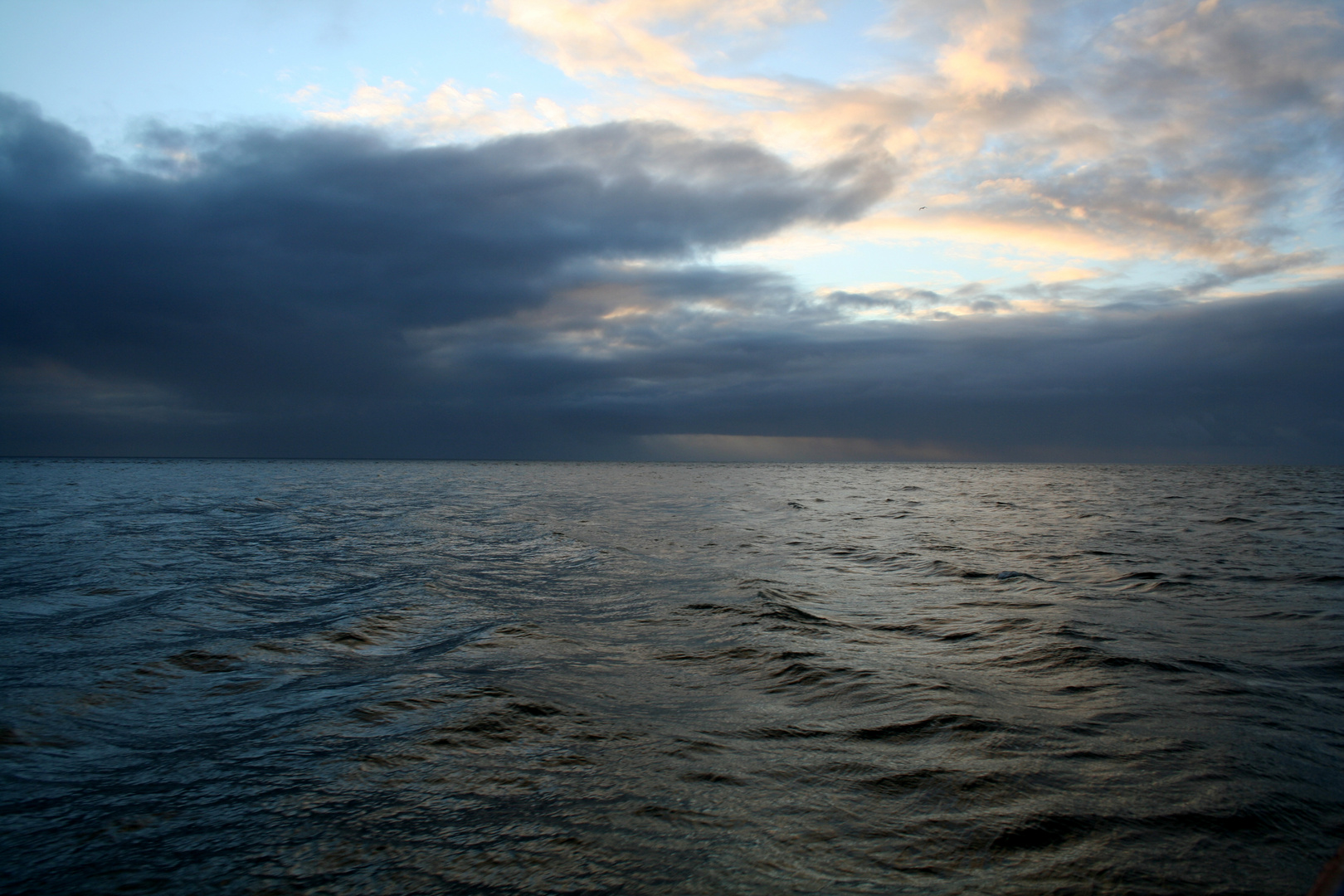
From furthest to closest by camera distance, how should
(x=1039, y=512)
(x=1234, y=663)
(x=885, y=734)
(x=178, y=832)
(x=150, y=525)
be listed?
(x=1039, y=512)
(x=150, y=525)
(x=1234, y=663)
(x=885, y=734)
(x=178, y=832)

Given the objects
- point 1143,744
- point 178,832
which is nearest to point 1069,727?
point 1143,744

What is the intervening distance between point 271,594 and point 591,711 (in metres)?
6.86

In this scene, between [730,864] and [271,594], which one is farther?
[271,594]

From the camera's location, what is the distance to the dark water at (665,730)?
3.09 m

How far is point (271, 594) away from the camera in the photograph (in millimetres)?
9859

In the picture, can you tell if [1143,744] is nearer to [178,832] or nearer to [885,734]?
[885,734]

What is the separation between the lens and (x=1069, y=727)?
488 cm

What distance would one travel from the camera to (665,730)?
487 centimetres

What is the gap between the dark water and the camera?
309 cm

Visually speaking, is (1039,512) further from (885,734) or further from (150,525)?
(150,525)

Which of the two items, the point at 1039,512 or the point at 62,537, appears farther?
the point at 1039,512

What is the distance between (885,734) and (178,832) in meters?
4.10

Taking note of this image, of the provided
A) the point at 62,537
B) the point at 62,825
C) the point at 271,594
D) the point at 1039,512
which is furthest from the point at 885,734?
the point at 1039,512

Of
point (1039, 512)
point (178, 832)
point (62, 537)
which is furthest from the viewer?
point (1039, 512)
